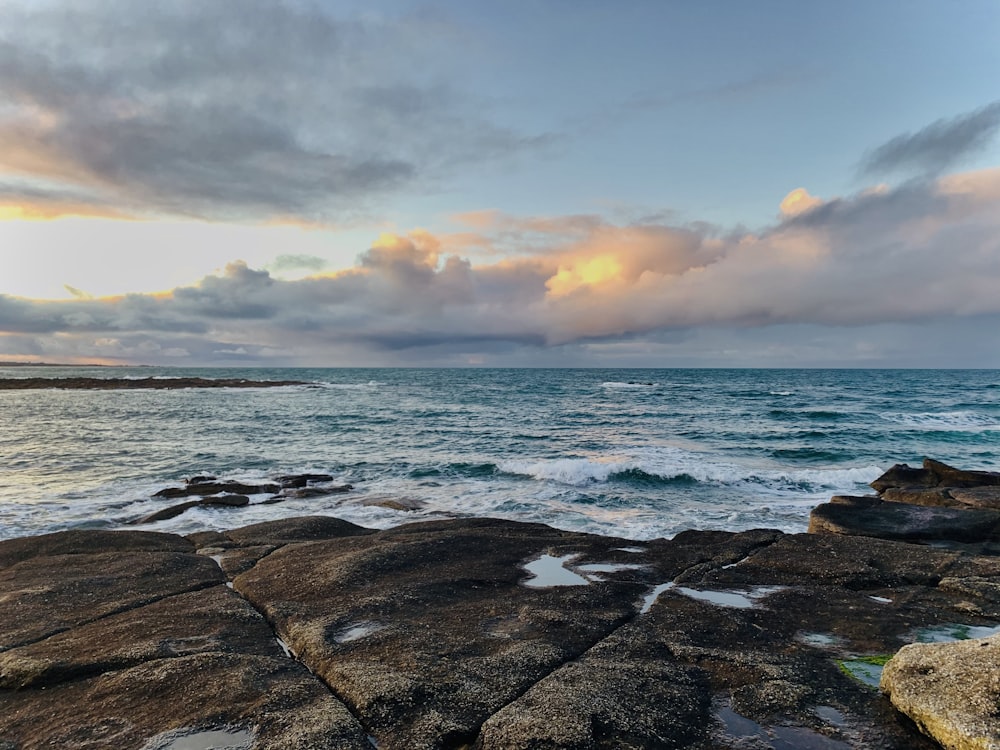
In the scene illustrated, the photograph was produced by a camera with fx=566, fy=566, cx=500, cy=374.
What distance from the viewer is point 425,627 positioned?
7.77m

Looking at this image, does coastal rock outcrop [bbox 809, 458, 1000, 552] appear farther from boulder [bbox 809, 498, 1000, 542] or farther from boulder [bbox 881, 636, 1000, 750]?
boulder [bbox 881, 636, 1000, 750]

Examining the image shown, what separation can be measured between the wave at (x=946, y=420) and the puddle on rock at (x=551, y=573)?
154ft

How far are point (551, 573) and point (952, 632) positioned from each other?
20.2ft

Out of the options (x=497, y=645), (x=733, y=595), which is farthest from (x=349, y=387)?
(x=497, y=645)

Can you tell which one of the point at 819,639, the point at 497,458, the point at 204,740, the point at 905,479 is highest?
the point at 204,740

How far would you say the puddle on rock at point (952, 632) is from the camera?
7859 millimetres

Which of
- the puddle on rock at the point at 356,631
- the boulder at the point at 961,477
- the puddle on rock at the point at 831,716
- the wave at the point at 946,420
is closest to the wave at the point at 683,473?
the boulder at the point at 961,477

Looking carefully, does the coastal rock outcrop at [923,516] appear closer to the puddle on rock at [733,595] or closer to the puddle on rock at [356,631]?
the puddle on rock at [733,595]

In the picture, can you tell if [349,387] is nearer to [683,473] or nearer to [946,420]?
[946,420]

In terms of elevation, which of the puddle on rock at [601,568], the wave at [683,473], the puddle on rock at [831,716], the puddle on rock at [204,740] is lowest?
the wave at [683,473]

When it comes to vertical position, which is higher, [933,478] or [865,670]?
[865,670]

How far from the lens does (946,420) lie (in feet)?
170

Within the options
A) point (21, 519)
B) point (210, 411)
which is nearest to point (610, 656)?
point (21, 519)

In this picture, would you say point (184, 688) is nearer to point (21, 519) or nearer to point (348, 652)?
point (348, 652)
